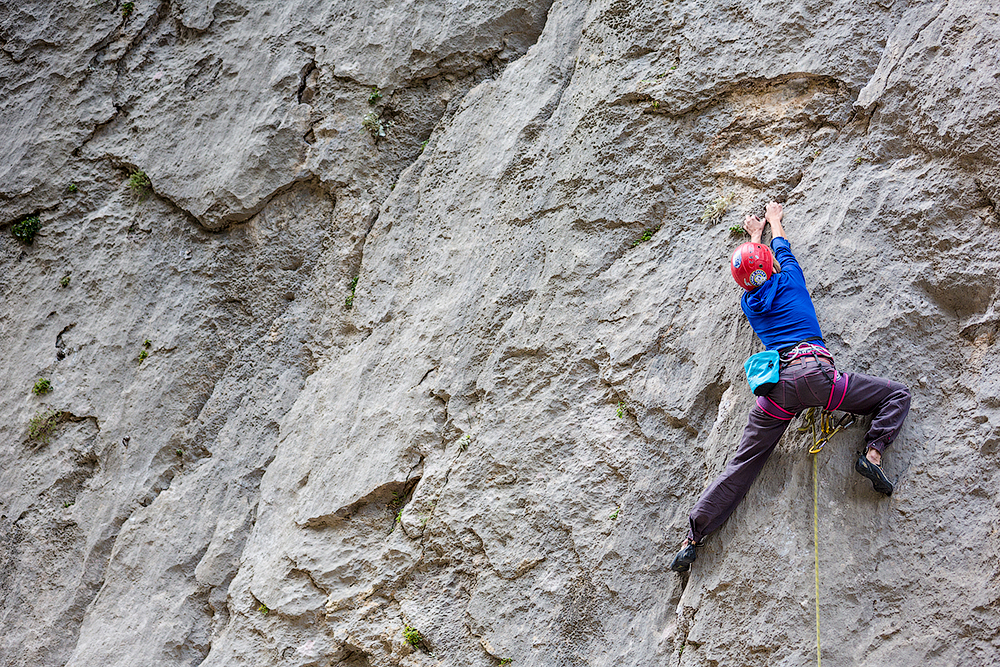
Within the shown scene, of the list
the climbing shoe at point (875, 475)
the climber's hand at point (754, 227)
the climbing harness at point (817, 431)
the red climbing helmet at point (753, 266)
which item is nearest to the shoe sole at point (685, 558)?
the climbing harness at point (817, 431)

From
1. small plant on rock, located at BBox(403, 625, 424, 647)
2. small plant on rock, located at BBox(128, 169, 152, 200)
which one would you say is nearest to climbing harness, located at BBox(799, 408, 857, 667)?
small plant on rock, located at BBox(403, 625, 424, 647)

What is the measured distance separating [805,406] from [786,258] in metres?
0.92

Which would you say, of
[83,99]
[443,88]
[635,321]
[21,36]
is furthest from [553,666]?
[21,36]

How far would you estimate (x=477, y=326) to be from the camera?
5746 mm

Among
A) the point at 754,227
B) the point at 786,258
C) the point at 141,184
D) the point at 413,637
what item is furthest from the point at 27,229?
the point at 786,258

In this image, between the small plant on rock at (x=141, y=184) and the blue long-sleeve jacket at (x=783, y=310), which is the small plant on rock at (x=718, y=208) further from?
the small plant on rock at (x=141, y=184)

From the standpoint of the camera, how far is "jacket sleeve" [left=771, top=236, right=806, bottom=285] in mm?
4367

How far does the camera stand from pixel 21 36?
26.6 feet

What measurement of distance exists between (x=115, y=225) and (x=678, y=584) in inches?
246

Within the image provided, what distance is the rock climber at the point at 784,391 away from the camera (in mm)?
4031

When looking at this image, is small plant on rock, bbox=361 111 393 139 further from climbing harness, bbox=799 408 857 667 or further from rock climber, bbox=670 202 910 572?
climbing harness, bbox=799 408 857 667

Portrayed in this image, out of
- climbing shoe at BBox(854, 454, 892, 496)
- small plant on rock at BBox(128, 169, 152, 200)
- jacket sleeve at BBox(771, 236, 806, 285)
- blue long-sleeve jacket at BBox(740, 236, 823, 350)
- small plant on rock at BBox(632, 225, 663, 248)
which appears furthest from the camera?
small plant on rock at BBox(128, 169, 152, 200)

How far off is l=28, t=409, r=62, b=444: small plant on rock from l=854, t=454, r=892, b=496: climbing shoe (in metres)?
6.73

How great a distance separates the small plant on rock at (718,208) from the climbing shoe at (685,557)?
2150 mm
